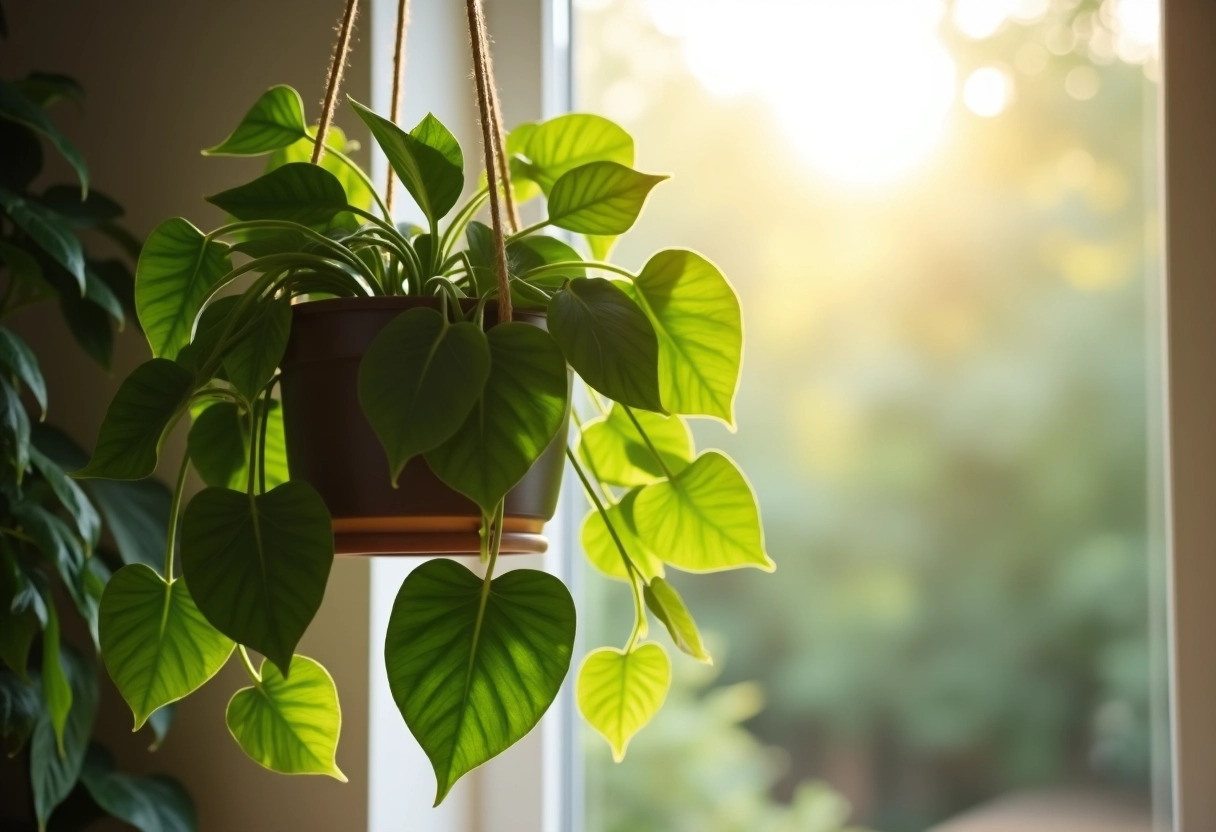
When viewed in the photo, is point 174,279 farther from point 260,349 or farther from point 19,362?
point 19,362

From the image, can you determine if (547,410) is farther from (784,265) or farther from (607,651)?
(784,265)

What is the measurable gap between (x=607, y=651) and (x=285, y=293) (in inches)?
12.5

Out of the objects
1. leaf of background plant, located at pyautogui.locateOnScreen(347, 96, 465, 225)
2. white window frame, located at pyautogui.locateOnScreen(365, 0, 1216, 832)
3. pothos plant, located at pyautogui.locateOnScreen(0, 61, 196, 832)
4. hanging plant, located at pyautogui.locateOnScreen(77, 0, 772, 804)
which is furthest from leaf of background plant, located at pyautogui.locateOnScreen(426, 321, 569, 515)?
white window frame, located at pyautogui.locateOnScreen(365, 0, 1216, 832)

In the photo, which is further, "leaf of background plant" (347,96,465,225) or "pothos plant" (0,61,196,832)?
"pothos plant" (0,61,196,832)

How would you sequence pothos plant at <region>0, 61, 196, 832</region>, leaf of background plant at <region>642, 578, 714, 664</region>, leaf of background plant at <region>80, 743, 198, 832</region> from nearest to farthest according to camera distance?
1. leaf of background plant at <region>642, 578, 714, 664</region>
2. pothos plant at <region>0, 61, 196, 832</region>
3. leaf of background plant at <region>80, 743, 198, 832</region>

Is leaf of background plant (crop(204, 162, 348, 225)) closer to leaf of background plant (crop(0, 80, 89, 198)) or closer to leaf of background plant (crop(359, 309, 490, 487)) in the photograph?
leaf of background plant (crop(359, 309, 490, 487))

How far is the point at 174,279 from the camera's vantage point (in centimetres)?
77

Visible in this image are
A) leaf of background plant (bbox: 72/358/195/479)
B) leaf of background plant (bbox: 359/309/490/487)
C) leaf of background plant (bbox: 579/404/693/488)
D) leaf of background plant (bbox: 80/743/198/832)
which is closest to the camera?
leaf of background plant (bbox: 359/309/490/487)

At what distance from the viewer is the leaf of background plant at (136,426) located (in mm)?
644

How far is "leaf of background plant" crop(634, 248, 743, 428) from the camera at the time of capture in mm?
721

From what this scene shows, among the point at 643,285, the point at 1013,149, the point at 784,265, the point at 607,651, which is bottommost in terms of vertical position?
the point at 607,651

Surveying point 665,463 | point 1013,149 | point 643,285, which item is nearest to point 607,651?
point 665,463

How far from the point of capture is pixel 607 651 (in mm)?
803

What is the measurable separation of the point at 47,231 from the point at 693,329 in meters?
0.75
